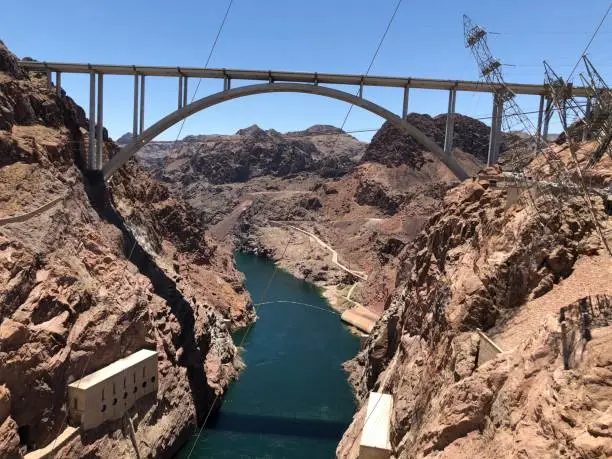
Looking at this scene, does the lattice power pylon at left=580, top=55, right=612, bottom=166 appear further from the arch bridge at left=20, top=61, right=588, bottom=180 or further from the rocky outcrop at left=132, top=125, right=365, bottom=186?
the rocky outcrop at left=132, top=125, right=365, bottom=186

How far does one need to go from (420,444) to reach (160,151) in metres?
175

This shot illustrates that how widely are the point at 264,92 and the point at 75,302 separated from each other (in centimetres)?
1201

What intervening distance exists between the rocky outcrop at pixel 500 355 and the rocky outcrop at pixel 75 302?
736 cm

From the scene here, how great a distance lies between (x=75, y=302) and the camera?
16.6 metres

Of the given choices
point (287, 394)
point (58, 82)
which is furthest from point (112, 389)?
point (58, 82)

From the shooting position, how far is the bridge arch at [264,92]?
22641 mm

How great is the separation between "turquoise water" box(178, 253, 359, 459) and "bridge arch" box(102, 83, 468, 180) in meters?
11.8

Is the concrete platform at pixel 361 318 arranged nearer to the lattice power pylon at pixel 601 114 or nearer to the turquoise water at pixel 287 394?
the turquoise water at pixel 287 394

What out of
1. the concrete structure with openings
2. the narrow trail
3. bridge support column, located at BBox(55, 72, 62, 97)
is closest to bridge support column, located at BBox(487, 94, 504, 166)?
the concrete structure with openings

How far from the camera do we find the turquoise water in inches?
778

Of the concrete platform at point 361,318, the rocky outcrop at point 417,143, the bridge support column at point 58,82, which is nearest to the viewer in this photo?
the bridge support column at point 58,82

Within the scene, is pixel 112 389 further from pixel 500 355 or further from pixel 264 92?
pixel 264 92

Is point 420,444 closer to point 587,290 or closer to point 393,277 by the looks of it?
point 587,290

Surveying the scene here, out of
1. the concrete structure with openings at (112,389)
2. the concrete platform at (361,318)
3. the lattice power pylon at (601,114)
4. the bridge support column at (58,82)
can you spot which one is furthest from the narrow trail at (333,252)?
the lattice power pylon at (601,114)
